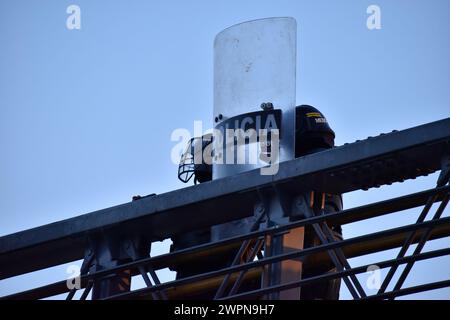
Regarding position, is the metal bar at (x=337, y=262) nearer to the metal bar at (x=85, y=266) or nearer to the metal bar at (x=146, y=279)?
the metal bar at (x=146, y=279)

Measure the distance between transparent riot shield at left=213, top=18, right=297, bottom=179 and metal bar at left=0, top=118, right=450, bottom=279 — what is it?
1.97ft

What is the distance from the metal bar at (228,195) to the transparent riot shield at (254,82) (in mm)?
601

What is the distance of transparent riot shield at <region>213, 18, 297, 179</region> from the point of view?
1093 centimetres

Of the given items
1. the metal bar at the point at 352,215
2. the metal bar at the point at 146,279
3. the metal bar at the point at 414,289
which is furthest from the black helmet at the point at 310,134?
the metal bar at the point at 414,289

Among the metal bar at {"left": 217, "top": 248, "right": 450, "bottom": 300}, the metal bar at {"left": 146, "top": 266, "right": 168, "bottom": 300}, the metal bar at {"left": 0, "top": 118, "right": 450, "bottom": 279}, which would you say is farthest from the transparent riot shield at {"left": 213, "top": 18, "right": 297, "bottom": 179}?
the metal bar at {"left": 217, "top": 248, "right": 450, "bottom": 300}

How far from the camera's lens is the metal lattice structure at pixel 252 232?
9.49 metres

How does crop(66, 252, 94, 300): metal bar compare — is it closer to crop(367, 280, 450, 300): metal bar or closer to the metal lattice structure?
the metal lattice structure

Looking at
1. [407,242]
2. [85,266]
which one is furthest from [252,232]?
[85,266]

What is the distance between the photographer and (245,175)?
34.1ft

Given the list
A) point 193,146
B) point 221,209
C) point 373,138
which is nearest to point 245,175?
point 221,209

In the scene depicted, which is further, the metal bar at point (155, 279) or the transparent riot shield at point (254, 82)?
the transparent riot shield at point (254, 82)
